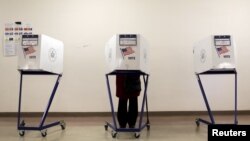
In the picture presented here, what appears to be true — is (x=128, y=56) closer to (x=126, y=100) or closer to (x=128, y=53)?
(x=128, y=53)

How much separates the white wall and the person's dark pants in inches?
49.4

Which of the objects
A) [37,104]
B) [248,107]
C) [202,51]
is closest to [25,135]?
[37,104]

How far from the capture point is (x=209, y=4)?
387cm

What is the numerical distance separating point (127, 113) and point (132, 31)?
160 cm

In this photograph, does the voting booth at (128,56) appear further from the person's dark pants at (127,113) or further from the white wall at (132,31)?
the white wall at (132,31)

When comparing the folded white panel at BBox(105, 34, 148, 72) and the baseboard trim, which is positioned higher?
the folded white panel at BBox(105, 34, 148, 72)

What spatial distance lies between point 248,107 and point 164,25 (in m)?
1.65

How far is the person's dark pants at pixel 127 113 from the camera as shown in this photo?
2533 mm

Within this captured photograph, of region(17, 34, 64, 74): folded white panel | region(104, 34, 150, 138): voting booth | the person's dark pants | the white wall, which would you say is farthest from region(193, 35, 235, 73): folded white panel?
region(17, 34, 64, 74): folded white panel

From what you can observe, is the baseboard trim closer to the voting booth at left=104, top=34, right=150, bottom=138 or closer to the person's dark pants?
the person's dark pants

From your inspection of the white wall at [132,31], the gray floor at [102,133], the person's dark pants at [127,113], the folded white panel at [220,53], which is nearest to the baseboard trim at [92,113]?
the white wall at [132,31]

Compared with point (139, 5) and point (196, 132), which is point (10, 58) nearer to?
point (139, 5)

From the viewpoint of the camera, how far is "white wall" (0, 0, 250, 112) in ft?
12.4

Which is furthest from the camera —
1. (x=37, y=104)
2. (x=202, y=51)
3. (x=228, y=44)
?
(x=37, y=104)
